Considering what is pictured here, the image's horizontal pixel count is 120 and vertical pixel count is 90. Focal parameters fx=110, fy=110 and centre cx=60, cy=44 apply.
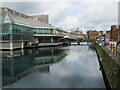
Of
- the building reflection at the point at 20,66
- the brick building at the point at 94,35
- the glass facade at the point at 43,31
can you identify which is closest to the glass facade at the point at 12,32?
the building reflection at the point at 20,66

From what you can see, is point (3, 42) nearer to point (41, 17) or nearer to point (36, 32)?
point (36, 32)

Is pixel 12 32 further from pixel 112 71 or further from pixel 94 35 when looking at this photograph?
pixel 94 35

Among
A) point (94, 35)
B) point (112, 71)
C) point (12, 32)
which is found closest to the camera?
point (112, 71)

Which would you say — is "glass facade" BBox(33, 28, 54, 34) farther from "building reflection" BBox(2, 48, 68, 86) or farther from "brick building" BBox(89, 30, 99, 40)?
"brick building" BBox(89, 30, 99, 40)

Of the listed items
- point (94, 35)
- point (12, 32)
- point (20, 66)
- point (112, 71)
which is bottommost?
point (20, 66)

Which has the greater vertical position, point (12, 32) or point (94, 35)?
point (94, 35)

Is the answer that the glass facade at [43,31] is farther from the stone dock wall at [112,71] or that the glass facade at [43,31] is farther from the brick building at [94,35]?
the brick building at [94,35]

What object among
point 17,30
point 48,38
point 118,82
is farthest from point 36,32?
point 118,82

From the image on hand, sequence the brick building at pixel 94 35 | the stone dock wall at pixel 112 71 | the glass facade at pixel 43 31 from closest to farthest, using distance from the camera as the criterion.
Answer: the stone dock wall at pixel 112 71 → the glass facade at pixel 43 31 → the brick building at pixel 94 35

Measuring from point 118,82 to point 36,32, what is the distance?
51.5m

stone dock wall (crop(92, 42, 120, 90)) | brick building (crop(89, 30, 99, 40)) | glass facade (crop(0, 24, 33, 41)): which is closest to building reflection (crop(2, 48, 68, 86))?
stone dock wall (crop(92, 42, 120, 90))

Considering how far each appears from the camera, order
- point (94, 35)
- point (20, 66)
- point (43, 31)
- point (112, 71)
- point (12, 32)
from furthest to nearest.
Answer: point (94, 35), point (43, 31), point (12, 32), point (20, 66), point (112, 71)

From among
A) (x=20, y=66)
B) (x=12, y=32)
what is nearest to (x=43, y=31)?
(x=12, y=32)

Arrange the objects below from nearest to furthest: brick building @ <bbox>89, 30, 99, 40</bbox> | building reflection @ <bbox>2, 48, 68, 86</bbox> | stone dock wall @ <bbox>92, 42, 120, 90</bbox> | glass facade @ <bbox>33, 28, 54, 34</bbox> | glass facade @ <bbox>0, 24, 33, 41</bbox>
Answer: stone dock wall @ <bbox>92, 42, 120, 90</bbox>
building reflection @ <bbox>2, 48, 68, 86</bbox>
glass facade @ <bbox>0, 24, 33, 41</bbox>
glass facade @ <bbox>33, 28, 54, 34</bbox>
brick building @ <bbox>89, 30, 99, 40</bbox>
